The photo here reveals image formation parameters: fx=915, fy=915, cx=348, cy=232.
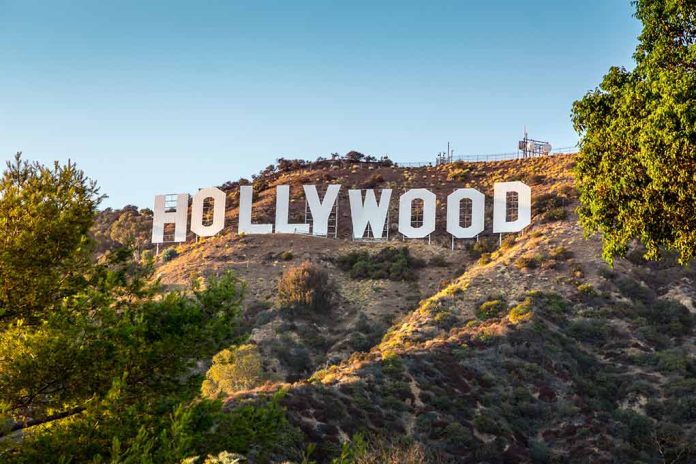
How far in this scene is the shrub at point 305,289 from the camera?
65.9m

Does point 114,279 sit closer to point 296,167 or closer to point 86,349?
point 86,349

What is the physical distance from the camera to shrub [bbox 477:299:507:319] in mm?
58625

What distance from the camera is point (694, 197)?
25484mm

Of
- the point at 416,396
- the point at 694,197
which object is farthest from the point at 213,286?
the point at 416,396

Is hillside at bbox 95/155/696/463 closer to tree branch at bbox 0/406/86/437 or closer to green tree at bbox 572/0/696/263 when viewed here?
green tree at bbox 572/0/696/263

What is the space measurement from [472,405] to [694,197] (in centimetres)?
2243

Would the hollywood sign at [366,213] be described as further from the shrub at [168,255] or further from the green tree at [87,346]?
the green tree at [87,346]

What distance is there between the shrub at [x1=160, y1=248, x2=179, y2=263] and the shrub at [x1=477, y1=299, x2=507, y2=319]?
3189cm

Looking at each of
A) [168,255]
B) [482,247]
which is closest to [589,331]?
[482,247]

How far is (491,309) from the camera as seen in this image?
59.2 m

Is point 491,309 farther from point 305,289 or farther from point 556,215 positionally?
point 556,215

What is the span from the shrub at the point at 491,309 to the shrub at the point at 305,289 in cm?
1268

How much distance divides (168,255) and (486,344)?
37429mm

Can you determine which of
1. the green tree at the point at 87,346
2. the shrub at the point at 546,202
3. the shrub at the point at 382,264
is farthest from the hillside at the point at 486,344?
the green tree at the point at 87,346
